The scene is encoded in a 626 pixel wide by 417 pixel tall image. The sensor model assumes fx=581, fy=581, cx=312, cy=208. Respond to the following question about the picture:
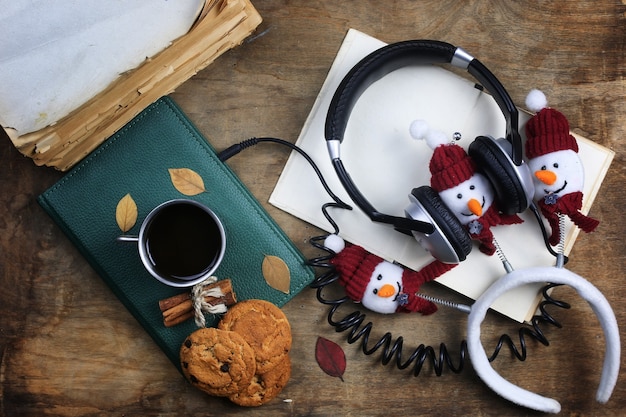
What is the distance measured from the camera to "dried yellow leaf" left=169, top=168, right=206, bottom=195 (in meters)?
0.82

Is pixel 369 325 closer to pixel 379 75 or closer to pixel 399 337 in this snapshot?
pixel 399 337

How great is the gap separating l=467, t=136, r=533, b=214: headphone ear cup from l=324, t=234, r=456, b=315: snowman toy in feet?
0.40

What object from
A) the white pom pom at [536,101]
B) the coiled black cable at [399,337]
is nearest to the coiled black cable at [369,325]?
the coiled black cable at [399,337]

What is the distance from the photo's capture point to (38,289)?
83 centimetres

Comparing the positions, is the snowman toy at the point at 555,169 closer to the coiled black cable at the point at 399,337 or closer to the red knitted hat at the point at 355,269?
the coiled black cable at the point at 399,337

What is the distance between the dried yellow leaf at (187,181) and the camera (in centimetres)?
82

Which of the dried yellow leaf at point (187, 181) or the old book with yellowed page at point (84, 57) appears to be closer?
the old book with yellowed page at point (84, 57)

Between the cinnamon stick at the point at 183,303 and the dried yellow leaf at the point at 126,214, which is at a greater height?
the dried yellow leaf at the point at 126,214

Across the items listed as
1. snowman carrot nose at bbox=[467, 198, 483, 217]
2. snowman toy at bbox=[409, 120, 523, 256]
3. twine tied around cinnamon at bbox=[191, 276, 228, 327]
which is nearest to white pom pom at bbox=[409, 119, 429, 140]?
snowman toy at bbox=[409, 120, 523, 256]

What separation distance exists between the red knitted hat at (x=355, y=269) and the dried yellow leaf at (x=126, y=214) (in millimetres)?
284

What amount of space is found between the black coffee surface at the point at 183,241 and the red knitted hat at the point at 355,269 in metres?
0.17

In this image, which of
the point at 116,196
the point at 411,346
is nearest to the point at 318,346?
the point at 411,346

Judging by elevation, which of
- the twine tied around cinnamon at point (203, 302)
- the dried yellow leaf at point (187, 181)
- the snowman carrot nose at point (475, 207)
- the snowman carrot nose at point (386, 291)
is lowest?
the snowman carrot nose at point (386, 291)

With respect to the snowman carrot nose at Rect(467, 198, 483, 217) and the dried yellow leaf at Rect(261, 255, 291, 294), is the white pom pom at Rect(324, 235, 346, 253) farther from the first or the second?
the snowman carrot nose at Rect(467, 198, 483, 217)
